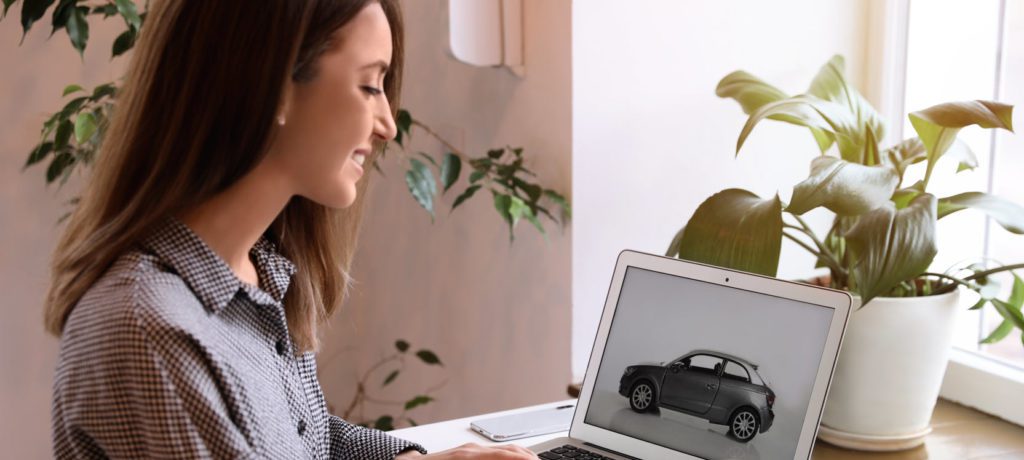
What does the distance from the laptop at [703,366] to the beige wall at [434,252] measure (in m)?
0.41

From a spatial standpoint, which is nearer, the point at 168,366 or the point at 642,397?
the point at 168,366

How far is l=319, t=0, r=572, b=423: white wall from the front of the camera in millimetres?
1538

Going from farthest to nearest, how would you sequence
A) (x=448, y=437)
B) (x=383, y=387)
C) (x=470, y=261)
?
(x=383, y=387) < (x=470, y=261) < (x=448, y=437)

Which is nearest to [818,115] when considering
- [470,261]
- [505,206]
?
[505,206]

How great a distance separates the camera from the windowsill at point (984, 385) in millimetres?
1240

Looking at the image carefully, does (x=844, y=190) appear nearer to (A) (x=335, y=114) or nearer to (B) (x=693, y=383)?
(B) (x=693, y=383)

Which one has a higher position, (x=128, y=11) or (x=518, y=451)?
(x=128, y=11)

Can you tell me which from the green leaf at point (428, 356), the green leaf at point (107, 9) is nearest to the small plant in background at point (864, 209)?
the green leaf at point (428, 356)

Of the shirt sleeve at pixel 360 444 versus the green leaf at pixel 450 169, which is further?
the green leaf at pixel 450 169

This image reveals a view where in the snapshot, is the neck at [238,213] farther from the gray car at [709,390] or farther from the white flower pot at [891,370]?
the white flower pot at [891,370]

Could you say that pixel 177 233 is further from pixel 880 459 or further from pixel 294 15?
pixel 880 459

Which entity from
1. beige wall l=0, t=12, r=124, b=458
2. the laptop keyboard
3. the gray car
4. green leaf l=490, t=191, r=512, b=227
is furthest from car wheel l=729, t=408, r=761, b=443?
beige wall l=0, t=12, r=124, b=458

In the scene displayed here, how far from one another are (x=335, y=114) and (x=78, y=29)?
2.49 feet

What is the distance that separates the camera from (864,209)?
3.37ft
